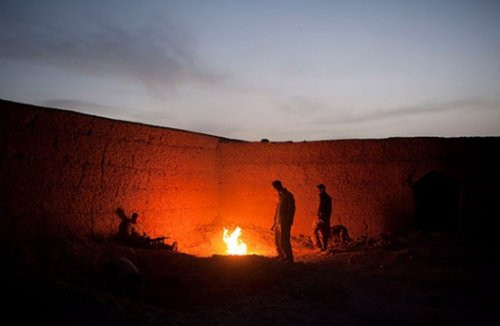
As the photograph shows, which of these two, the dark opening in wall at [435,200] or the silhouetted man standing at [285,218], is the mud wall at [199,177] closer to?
the silhouetted man standing at [285,218]

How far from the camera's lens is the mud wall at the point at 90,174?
256 inches

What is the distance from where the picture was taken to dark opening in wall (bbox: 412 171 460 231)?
12.4 m

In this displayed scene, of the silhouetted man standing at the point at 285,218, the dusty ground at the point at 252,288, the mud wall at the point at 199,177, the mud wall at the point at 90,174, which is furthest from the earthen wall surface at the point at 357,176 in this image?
the silhouetted man standing at the point at 285,218

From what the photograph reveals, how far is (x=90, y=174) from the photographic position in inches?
304

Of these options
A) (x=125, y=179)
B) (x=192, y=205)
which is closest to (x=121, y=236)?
(x=125, y=179)

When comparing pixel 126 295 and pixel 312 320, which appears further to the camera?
pixel 126 295

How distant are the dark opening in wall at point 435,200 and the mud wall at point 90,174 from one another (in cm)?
642

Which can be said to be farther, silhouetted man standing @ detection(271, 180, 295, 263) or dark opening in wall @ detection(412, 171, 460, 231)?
dark opening in wall @ detection(412, 171, 460, 231)

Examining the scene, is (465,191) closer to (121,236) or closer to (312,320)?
(312,320)

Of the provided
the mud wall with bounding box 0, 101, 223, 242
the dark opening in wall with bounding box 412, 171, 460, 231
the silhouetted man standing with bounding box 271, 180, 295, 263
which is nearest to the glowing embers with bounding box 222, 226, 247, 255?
the mud wall with bounding box 0, 101, 223, 242

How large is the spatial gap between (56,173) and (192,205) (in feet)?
13.1

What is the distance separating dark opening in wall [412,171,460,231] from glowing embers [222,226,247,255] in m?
5.35

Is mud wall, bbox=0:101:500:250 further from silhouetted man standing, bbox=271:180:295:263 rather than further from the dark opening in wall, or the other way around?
the dark opening in wall

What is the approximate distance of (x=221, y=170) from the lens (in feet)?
38.4
